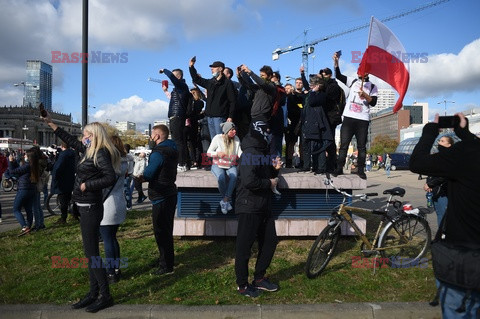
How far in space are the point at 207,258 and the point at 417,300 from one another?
3023 millimetres

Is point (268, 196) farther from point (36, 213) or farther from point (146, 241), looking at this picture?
point (36, 213)

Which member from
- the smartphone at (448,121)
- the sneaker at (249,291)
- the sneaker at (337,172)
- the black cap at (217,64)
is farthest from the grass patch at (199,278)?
the black cap at (217,64)

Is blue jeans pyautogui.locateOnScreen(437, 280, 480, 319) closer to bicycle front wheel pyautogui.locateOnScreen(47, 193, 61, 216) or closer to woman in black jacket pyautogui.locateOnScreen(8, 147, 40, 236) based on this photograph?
woman in black jacket pyautogui.locateOnScreen(8, 147, 40, 236)

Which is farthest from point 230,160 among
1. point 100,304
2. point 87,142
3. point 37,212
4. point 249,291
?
point 37,212

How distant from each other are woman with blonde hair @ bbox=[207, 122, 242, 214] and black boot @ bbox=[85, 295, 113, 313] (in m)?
2.48

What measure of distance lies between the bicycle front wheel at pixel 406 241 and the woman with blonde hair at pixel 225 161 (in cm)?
249

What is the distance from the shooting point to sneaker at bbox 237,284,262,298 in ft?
14.8

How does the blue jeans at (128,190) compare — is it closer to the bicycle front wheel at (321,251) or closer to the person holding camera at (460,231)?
the bicycle front wheel at (321,251)

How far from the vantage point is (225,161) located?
6.36 meters

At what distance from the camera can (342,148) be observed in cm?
732

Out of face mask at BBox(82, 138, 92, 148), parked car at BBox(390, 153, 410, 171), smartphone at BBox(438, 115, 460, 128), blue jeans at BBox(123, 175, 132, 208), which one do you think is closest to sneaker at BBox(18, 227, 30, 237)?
blue jeans at BBox(123, 175, 132, 208)

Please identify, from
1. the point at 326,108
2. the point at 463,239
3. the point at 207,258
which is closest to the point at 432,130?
the point at 463,239

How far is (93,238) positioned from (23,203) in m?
4.67

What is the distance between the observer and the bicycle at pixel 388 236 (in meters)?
5.36
